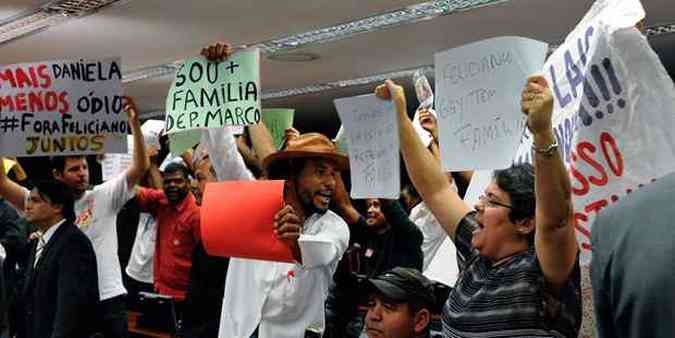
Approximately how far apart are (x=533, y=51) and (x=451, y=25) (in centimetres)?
410

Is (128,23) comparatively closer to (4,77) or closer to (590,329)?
(4,77)

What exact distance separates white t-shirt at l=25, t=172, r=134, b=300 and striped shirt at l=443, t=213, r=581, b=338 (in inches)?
90.5

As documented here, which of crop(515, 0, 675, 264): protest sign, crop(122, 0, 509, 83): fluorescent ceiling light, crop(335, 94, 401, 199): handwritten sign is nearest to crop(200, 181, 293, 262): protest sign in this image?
crop(335, 94, 401, 199): handwritten sign

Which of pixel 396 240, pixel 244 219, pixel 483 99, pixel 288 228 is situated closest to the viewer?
pixel 483 99

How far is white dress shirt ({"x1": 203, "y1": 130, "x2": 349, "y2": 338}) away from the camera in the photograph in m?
2.57

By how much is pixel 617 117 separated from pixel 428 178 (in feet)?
2.24

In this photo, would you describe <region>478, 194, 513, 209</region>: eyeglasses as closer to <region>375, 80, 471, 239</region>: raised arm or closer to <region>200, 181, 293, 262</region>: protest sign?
<region>375, 80, 471, 239</region>: raised arm

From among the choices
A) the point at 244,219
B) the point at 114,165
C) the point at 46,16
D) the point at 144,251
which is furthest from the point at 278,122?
the point at 46,16

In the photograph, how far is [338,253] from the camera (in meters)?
2.49

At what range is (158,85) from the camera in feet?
27.8

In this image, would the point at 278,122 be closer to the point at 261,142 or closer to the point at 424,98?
the point at 261,142

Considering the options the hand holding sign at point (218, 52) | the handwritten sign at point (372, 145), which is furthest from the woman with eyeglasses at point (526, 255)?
the hand holding sign at point (218, 52)

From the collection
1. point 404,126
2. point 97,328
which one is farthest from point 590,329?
point 97,328

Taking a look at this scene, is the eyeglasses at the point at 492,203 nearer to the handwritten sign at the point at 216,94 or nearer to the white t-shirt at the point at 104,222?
the handwritten sign at the point at 216,94
